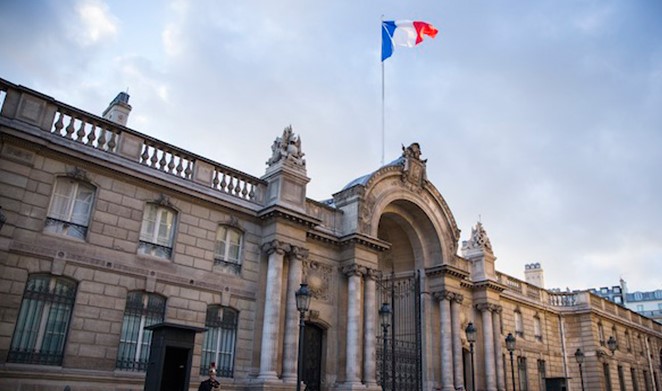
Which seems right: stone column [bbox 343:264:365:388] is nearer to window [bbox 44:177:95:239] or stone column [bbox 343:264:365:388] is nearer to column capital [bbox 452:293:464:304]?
column capital [bbox 452:293:464:304]

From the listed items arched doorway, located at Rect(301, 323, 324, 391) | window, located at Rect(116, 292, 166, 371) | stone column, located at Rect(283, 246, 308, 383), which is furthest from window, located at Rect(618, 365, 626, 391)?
window, located at Rect(116, 292, 166, 371)

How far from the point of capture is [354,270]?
21.8 m

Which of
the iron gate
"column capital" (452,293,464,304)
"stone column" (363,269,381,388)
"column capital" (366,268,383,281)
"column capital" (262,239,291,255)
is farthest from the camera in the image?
"column capital" (452,293,464,304)

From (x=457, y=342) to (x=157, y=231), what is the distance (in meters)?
16.0

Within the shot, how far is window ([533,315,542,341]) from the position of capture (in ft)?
114

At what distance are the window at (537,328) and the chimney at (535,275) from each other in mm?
10632

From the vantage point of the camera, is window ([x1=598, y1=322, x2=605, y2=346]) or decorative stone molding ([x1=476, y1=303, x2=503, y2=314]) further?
window ([x1=598, y1=322, x2=605, y2=346])

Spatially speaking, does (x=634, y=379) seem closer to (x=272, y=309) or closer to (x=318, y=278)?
(x=318, y=278)

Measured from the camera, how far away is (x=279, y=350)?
18672mm

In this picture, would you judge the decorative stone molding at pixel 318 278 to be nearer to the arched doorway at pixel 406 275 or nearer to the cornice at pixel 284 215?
the cornice at pixel 284 215

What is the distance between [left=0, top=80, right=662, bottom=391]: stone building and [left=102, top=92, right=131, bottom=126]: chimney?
0.08 metres

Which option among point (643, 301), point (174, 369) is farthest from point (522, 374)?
point (643, 301)

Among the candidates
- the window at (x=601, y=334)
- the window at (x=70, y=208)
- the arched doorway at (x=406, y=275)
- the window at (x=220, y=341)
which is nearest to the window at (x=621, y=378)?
the window at (x=601, y=334)

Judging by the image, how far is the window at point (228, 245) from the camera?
1867 cm
